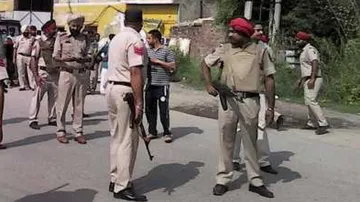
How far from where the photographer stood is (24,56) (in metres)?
17.3

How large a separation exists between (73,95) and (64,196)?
314 centimetres

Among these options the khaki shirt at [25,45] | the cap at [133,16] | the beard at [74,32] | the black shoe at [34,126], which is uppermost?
the cap at [133,16]

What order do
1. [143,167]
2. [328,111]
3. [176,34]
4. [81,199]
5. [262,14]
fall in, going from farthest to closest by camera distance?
[176,34], [262,14], [328,111], [143,167], [81,199]

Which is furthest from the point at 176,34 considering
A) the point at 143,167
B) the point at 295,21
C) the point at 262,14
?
the point at 143,167

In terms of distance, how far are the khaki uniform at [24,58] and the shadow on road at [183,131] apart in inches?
258

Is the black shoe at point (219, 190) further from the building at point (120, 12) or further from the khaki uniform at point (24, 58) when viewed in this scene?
the building at point (120, 12)

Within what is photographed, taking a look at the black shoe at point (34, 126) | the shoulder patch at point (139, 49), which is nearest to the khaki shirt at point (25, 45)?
the black shoe at point (34, 126)

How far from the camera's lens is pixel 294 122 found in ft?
43.1

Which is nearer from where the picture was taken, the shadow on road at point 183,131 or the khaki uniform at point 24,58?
the shadow on road at point 183,131

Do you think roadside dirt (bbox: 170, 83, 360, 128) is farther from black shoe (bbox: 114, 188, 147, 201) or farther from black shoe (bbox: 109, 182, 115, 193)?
black shoe (bbox: 114, 188, 147, 201)

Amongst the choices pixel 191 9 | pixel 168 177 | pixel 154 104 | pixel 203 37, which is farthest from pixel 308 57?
pixel 191 9

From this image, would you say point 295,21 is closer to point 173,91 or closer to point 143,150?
point 173,91

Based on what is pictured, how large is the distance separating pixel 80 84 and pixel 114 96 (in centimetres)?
298

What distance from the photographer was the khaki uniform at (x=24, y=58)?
55.0 ft
